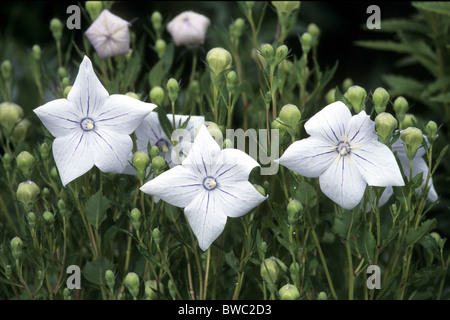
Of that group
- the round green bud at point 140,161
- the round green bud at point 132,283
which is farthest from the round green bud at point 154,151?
the round green bud at point 132,283

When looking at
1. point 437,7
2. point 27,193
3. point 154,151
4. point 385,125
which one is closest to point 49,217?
point 27,193

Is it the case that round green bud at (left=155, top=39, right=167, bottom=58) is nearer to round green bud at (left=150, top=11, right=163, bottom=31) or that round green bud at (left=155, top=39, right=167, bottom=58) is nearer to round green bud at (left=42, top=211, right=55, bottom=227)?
round green bud at (left=150, top=11, right=163, bottom=31)

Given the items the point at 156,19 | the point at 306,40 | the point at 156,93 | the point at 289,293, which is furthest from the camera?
the point at 156,19

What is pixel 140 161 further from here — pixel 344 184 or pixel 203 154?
pixel 344 184

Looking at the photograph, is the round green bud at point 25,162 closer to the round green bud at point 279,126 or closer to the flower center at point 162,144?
the flower center at point 162,144

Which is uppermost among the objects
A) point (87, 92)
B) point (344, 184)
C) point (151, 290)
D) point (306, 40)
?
point (306, 40)

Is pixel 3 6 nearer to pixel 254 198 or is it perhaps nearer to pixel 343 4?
pixel 343 4

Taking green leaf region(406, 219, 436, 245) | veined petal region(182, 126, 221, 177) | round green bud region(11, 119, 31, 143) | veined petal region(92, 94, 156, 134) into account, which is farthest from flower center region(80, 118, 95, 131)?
green leaf region(406, 219, 436, 245)
